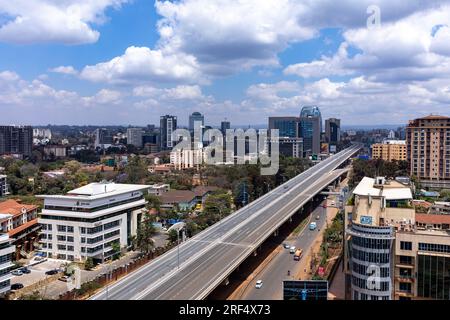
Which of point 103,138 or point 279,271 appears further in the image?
point 103,138

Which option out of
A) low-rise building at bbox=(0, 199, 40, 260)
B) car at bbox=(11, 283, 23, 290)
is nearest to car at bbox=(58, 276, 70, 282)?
car at bbox=(11, 283, 23, 290)

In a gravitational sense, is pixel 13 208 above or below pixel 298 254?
above

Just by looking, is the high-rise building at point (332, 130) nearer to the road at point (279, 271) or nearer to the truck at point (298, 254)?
the road at point (279, 271)

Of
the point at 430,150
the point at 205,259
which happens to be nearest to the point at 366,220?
the point at 205,259

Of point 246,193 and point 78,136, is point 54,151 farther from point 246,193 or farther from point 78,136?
point 246,193

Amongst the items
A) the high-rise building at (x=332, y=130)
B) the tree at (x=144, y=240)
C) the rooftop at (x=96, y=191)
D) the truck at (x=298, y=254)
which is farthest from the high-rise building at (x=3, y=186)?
the high-rise building at (x=332, y=130)

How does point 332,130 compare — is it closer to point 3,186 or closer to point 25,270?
point 3,186

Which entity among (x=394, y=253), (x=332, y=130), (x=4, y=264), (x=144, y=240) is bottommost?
(x=144, y=240)

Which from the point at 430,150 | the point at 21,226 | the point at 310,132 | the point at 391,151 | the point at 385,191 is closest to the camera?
the point at 385,191

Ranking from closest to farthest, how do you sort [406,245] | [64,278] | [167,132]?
[406,245] < [64,278] < [167,132]
